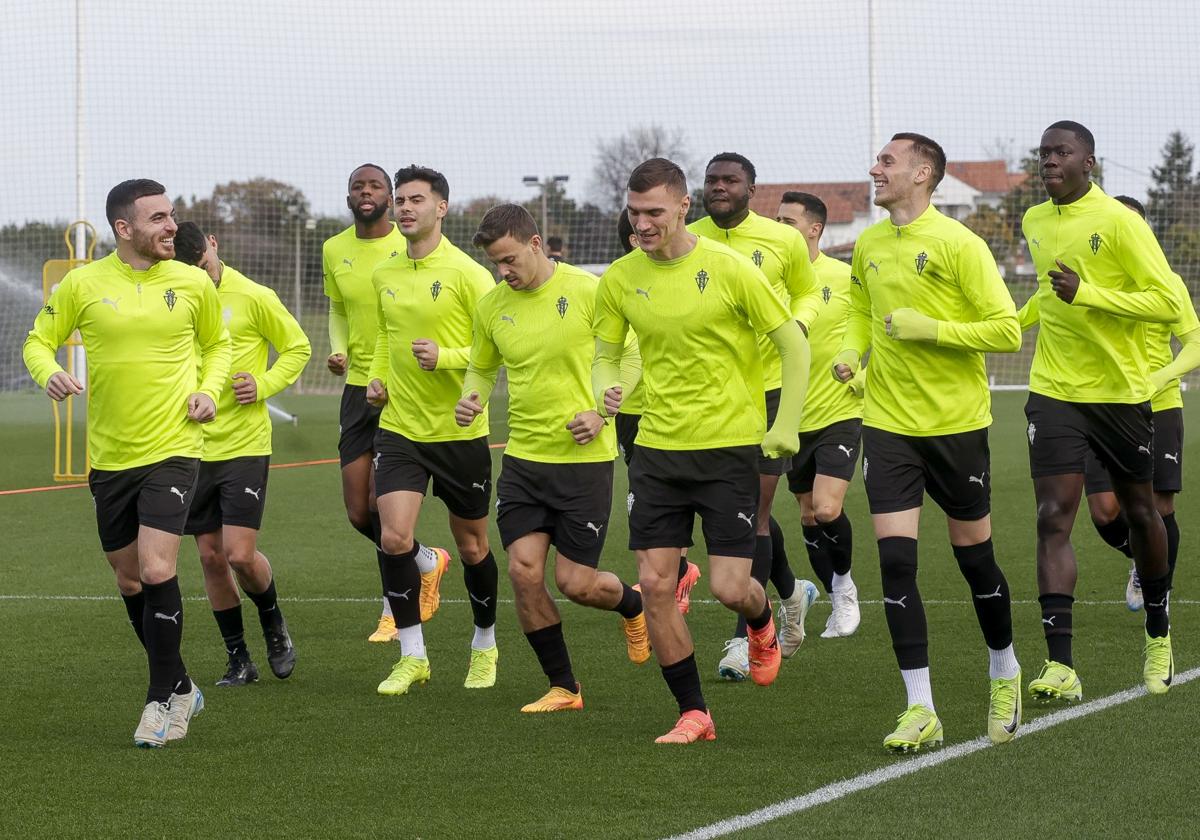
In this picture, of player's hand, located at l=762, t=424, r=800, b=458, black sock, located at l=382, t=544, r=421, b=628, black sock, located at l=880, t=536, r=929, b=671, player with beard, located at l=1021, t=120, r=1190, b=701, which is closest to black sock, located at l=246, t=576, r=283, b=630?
black sock, located at l=382, t=544, r=421, b=628

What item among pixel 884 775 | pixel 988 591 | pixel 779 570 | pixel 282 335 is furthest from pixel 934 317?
pixel 282 335

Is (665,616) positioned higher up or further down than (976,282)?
further down

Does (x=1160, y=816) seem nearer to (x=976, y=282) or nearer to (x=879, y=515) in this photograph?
(x=879, y=515)

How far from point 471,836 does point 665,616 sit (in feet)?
4.93

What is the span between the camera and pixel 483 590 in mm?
8266

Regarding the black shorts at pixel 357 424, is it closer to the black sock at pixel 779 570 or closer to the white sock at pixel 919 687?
the black sock at pixel 779 570

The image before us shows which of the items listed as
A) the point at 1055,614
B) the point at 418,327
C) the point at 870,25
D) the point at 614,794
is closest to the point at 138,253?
the point at 418,327

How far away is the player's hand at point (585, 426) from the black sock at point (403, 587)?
170 centimetres

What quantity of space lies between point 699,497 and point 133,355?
2230 millimetres

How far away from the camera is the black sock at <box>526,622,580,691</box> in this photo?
24.5 feet

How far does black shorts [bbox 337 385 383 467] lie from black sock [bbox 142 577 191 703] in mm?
2343

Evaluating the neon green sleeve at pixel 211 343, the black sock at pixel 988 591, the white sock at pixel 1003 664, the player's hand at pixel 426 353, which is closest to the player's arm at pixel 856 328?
the black sock at pixel 988 591

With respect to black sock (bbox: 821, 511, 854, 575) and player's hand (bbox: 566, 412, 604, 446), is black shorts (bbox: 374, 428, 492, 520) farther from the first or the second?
black sock (bbox: 821, 511, 854, 575)

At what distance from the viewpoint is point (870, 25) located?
27.1 metres
